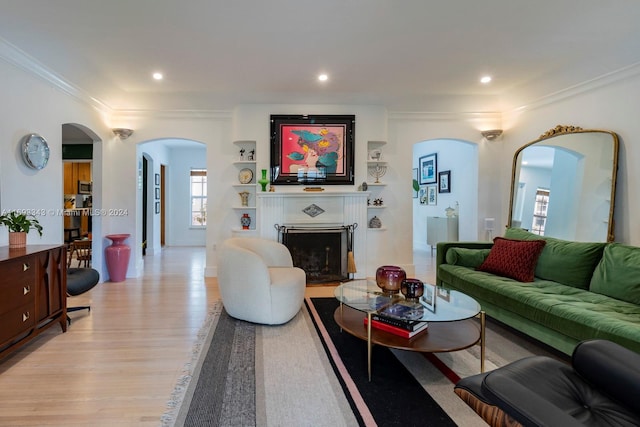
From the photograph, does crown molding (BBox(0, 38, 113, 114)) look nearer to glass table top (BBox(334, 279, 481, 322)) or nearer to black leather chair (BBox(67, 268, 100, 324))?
black leather chair (BBox(67, 268, 100, 324))

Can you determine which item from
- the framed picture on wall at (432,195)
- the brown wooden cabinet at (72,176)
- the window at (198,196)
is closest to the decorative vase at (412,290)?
the framed picture on wall at (432,195)

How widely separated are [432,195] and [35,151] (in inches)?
272

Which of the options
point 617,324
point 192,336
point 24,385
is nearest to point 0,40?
point 24,385

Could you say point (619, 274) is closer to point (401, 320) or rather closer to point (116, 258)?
point (401, 320)

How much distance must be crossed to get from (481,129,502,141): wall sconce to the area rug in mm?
3198

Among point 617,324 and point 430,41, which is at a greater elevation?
point 430,41

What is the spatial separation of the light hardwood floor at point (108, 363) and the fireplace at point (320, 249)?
66 cm

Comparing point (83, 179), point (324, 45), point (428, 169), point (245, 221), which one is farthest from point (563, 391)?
point (83, 179)

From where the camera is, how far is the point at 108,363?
2.45 meters

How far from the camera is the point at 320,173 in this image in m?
5.02

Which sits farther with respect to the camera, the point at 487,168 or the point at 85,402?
the point at 487,168

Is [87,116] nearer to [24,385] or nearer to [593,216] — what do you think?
[24,385]

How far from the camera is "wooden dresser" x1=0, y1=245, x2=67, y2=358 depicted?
234 cm

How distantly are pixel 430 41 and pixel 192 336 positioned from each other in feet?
11.6
